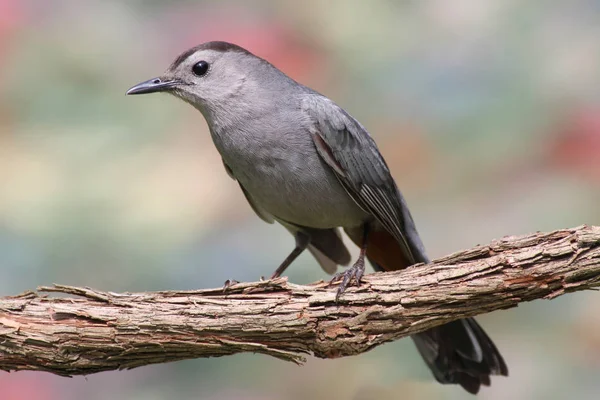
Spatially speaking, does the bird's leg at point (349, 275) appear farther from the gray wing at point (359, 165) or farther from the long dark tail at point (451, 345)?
the long dark tail at point (451, 345)

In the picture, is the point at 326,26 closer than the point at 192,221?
No

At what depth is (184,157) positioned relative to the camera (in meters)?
4.09

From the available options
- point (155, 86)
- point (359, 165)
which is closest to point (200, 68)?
point (155, 86)

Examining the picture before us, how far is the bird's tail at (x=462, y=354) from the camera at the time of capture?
3104 millimetres

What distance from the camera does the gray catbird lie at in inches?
114

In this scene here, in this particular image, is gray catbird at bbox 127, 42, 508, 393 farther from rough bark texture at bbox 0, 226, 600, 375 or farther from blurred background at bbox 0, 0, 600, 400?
blurred background at bbox 0, 0, 600, 400

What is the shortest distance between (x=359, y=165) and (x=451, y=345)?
880 millimetres

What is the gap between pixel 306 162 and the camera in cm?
290

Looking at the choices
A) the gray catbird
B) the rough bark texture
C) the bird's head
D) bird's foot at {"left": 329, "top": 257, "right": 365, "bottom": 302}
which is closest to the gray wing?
the gray catbird

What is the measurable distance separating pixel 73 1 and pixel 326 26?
150 cm

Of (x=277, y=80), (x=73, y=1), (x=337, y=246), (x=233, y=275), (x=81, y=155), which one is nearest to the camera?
(x=277, y=80)

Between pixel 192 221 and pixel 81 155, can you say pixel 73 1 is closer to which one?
pixel 81 155

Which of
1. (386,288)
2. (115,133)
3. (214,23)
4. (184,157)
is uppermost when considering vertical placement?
(214,23)

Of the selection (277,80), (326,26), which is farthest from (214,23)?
(277,80)
